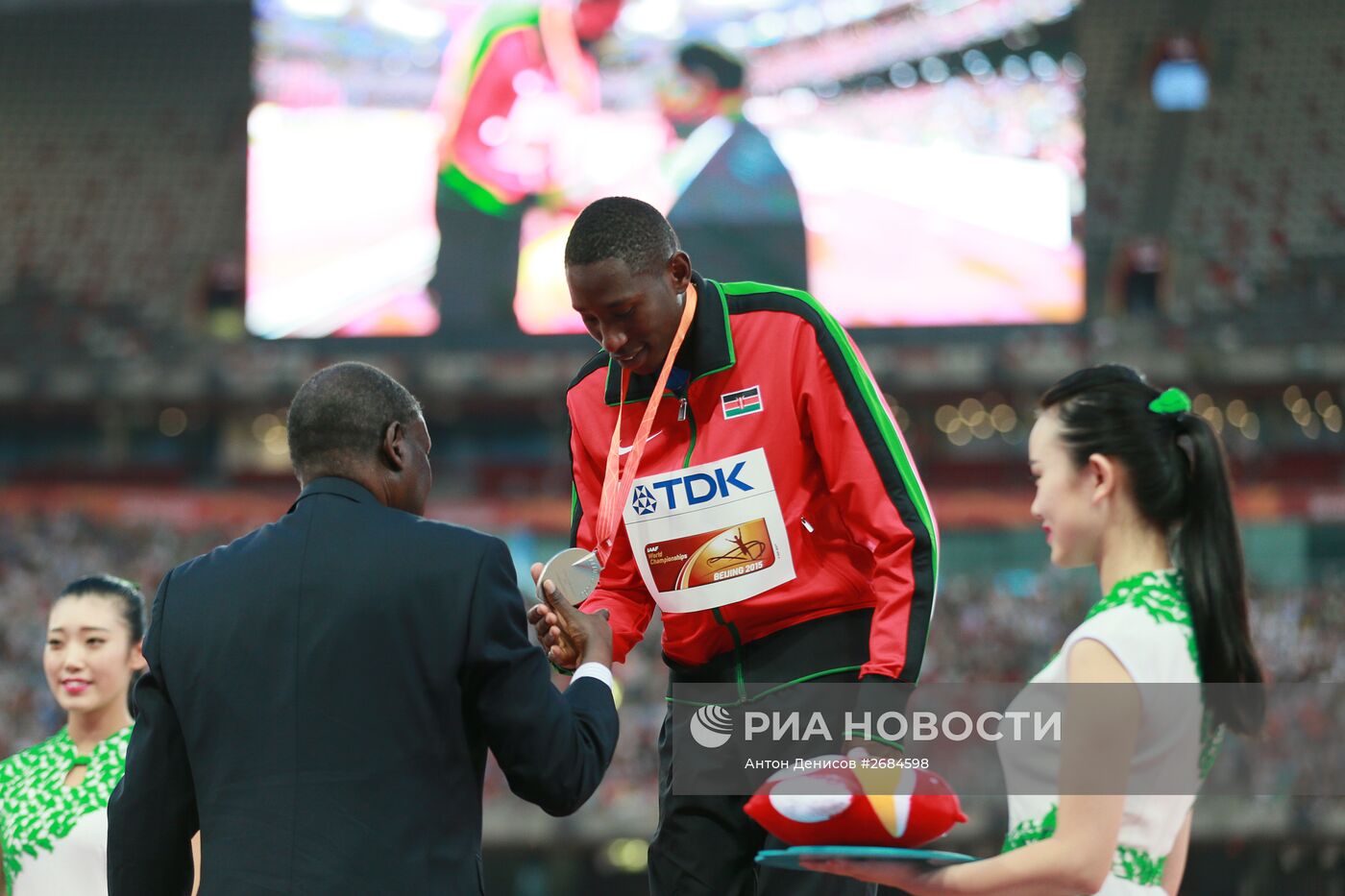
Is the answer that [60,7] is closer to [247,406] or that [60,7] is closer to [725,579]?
[247,406]

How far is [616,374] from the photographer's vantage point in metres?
3.07

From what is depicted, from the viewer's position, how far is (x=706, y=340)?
290 centimetres

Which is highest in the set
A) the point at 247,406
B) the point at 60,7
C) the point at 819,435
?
the point at 60,7

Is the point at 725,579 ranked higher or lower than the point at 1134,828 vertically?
higher

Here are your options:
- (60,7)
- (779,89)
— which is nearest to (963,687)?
(779,89)

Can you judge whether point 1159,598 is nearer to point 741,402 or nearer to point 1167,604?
point 1167,604

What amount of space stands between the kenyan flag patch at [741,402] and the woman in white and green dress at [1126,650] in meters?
0.68

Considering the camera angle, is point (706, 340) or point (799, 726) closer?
point (799, 726)

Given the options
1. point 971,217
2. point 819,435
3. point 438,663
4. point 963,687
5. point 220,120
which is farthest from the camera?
point 220,120

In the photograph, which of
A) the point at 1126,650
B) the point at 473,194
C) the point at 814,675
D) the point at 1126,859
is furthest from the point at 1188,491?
the point at 473,194

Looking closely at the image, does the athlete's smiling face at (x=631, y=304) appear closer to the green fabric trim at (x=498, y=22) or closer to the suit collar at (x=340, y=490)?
the suit collar at (x=340, y=490)

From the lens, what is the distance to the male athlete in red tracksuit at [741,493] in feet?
8.91

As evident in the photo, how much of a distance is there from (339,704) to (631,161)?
22.2 meters

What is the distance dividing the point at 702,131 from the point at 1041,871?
22791 mm
